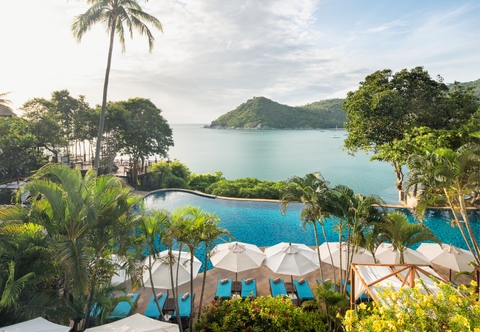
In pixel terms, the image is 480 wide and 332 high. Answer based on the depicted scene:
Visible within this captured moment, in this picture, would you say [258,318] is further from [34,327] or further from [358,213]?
[34,327]

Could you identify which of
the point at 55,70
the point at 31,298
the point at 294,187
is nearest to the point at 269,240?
the point at 294,187

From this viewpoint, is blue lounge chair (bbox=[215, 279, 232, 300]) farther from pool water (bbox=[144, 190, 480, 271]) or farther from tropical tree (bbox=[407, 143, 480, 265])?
tropical tree (bbox=[407, 143, 480, 265])

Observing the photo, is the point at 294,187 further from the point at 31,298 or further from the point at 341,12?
the point at 341,12

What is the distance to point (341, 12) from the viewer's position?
13586 millimetres

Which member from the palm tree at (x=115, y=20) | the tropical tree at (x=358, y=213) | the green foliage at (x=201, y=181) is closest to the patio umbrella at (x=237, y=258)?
the tropical tree at (x=358, y=213)

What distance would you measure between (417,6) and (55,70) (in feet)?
72.9

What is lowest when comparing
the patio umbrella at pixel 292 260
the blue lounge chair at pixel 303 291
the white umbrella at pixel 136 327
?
the blue lounge chair at pixel 303 291

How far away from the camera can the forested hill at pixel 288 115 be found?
100938 mm

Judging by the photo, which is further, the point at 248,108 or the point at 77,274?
the point at 248,108

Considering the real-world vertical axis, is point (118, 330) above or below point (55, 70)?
below

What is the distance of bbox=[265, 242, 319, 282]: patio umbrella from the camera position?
7.43m

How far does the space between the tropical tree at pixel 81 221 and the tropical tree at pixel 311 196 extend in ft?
13.4

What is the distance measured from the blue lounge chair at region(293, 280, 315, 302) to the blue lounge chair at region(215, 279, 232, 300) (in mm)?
1913

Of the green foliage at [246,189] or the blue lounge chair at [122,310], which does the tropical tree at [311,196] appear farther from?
the green foliage at [246,189]
